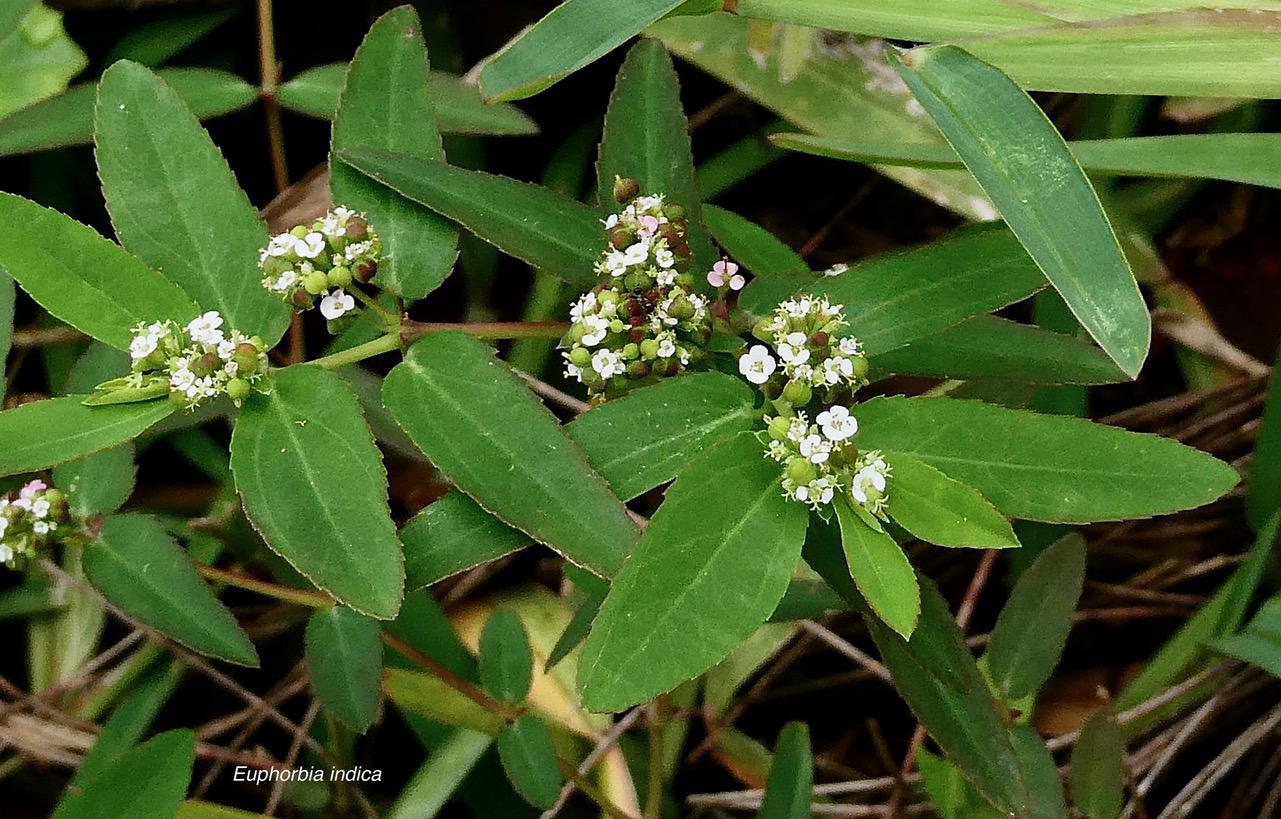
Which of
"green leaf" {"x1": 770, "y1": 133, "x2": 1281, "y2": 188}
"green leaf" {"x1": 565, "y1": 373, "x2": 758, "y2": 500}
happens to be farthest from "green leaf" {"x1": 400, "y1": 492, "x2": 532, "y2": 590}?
"green leaf" {"x1": 770, "y1": 133, "x2": 1281, "y2": 188}

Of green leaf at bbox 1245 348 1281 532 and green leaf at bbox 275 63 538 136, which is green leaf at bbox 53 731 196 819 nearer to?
green leaf at bbox 275 63 538 136

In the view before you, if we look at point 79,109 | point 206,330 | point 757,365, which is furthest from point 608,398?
point 79,109

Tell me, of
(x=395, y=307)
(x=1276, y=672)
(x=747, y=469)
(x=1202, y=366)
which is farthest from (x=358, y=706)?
(x=1202, y=366)

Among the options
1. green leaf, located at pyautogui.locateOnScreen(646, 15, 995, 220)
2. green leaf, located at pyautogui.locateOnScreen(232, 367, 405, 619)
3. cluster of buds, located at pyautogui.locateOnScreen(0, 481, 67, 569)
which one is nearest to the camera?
green leaf, located at pyautogui.locateOnScreen(232, 367, 405, 619)

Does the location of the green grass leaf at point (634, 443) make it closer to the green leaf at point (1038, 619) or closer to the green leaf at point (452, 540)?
the green leaf at point (452, 540)

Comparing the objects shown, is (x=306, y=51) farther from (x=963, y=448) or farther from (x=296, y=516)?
(x=963, y=448)

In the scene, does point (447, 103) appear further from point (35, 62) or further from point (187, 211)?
point (35, 62)
